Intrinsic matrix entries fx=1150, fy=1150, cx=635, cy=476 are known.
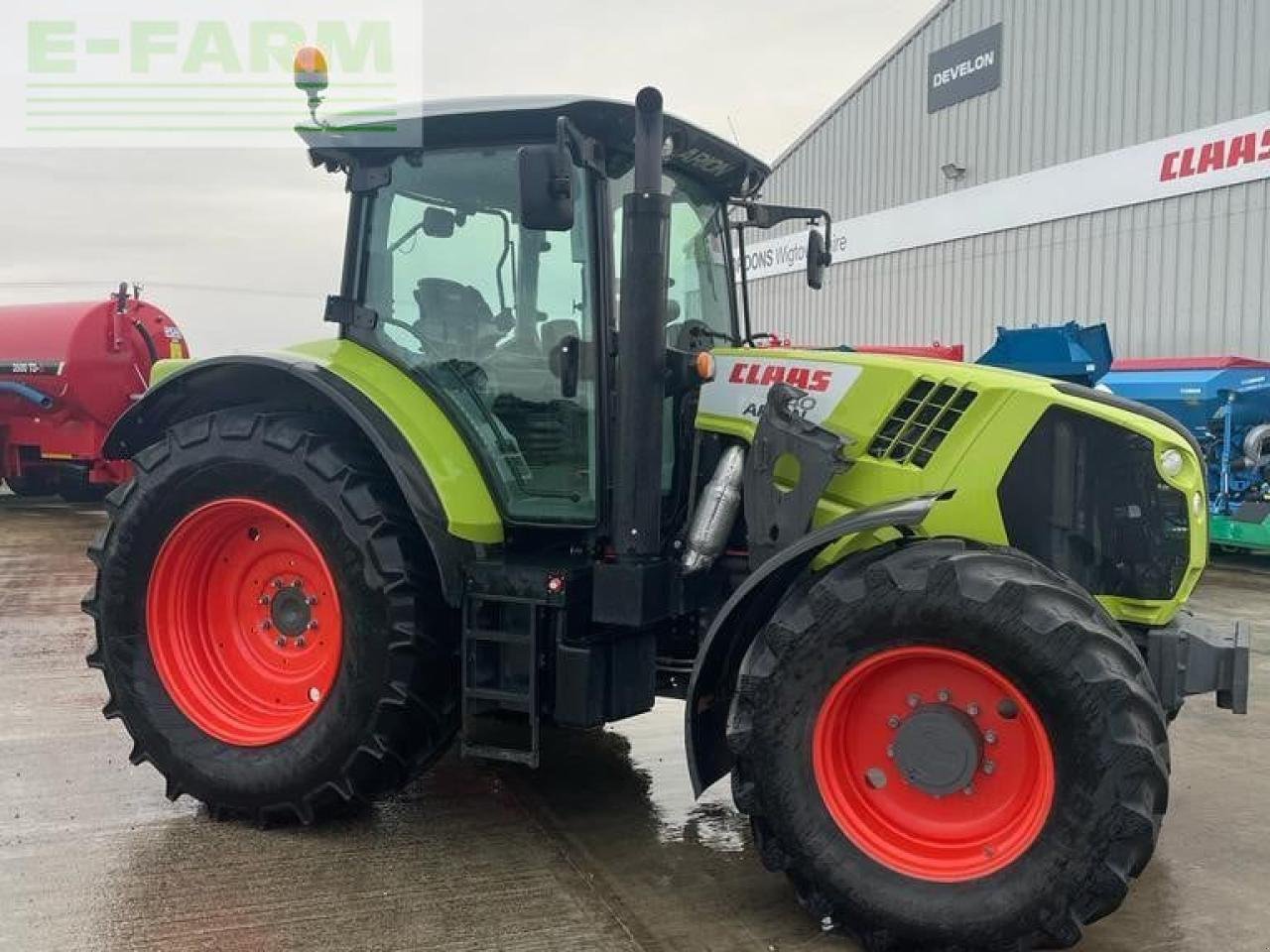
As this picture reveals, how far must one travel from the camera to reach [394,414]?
3713 mm

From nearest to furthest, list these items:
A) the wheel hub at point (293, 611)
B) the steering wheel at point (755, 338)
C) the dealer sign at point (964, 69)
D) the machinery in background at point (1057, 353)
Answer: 1. the wheel hub at point (293, 611)
2. the steering wheel at point (755, 338)
3. the machinery in background at point (1057, 353)
4. the dealer sign at point (964, 69)

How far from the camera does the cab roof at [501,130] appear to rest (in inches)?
139

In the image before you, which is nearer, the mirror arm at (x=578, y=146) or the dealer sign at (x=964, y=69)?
the mirror arm at (x=578, y=146)

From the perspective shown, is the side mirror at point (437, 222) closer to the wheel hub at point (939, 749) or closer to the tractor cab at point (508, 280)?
the tractor cab at point (508, 280)

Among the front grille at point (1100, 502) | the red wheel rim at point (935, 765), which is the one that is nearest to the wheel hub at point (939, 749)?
the red wheel rim at point (935, 765)

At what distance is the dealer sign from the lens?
16016 mm

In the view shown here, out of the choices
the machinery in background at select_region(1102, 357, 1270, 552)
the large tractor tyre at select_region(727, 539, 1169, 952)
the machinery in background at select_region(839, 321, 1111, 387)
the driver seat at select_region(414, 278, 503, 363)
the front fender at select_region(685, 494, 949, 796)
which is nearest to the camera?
the large tractor tyre at select_region(727, 539, 1169, 952)

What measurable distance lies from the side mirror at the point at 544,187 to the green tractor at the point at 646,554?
12 mm

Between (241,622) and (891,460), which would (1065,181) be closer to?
(891,460)

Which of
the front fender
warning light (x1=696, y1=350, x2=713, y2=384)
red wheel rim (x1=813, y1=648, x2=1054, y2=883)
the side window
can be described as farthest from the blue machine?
red wheel rim (x1=813, y1=648, x2=1054, y2=883)


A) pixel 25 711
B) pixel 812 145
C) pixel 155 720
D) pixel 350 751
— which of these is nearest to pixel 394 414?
pixel 350 751

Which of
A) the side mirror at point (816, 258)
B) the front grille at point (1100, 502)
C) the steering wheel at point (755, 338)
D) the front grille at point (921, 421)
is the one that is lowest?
the front grille at point (1100, 502)

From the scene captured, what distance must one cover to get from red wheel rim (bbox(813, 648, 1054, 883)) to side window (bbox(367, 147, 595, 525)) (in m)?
1.09

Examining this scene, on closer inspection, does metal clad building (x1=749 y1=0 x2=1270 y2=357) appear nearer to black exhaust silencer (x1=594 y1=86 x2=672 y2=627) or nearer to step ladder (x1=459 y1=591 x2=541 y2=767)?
black exhaust silencer (x1=594 y1=86 x2=672 y2=627)
